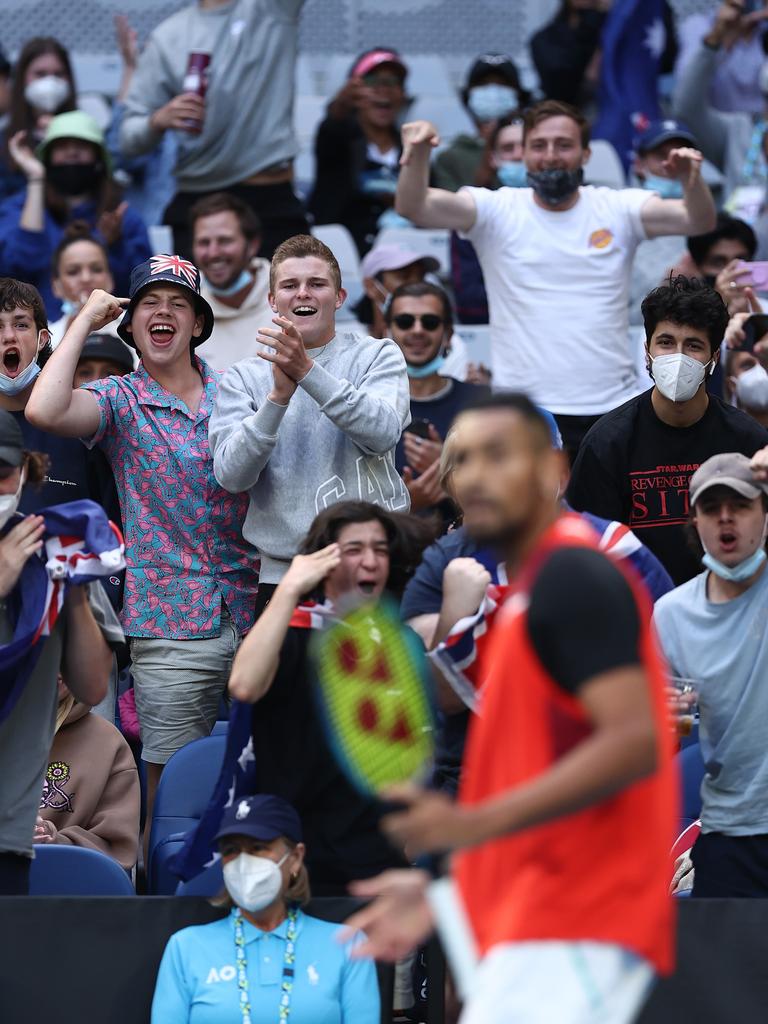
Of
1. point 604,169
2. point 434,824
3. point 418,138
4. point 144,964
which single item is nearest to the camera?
point 434,824

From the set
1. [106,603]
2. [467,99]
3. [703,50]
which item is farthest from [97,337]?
[703,50]

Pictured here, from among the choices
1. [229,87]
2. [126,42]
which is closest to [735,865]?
[229,87]

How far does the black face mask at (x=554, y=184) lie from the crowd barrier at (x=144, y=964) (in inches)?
119

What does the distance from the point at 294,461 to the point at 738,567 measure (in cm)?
137

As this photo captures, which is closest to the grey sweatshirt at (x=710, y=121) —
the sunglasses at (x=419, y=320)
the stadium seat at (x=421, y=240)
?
the stadium seat at (x=421, y=240)

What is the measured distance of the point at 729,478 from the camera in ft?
15.7

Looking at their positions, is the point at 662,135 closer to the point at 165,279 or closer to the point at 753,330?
the point at 753,330

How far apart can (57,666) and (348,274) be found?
475 cm

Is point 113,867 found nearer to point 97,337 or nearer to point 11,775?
point 11,775

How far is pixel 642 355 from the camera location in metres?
7.98

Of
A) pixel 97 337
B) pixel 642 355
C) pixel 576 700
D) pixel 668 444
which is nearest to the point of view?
pixel 576 700

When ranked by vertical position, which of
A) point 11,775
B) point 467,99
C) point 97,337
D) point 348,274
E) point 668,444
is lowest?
point 11,775

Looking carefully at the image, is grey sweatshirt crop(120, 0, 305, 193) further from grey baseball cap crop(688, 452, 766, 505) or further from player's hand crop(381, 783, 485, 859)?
player's hand crop(381, 783, 485, 859)

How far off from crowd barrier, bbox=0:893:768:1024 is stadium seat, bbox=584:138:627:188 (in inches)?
234
